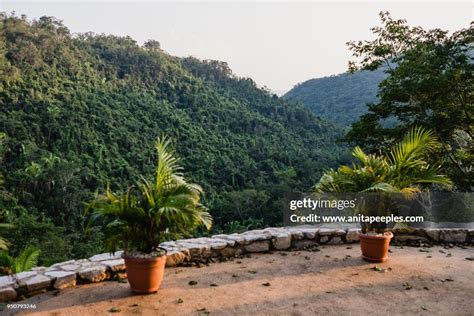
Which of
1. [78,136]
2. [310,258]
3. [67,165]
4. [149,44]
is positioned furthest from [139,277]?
[149,44]

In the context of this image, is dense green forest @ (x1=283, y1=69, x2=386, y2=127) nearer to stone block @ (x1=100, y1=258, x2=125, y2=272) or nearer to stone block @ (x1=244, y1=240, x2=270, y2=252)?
stone block @ (x1=244, y1=240, x2=270, y2=252)

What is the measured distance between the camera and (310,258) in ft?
16.3

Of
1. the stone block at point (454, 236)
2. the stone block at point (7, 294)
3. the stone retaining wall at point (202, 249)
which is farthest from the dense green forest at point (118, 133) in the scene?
the stone block at point (454, 236)

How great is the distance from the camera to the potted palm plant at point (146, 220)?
351cm

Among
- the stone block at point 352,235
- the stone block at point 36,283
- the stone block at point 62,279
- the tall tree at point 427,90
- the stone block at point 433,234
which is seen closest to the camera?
the stone block at point 36,283

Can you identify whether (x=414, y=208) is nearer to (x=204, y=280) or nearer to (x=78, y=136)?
(x=204, y=280)

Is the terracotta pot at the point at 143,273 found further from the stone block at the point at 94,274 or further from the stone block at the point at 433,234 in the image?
the stone block at the point at 433,234

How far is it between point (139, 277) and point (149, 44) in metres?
47.0

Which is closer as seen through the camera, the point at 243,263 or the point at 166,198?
the point at 166,198

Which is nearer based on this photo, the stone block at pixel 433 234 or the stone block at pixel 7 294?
the stone block at pixel 7 294

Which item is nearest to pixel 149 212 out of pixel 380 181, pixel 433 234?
pixel 380 181

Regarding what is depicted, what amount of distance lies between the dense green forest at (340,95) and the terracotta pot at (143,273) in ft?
118

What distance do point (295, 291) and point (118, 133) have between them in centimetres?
2774

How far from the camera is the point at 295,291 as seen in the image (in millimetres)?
3756
